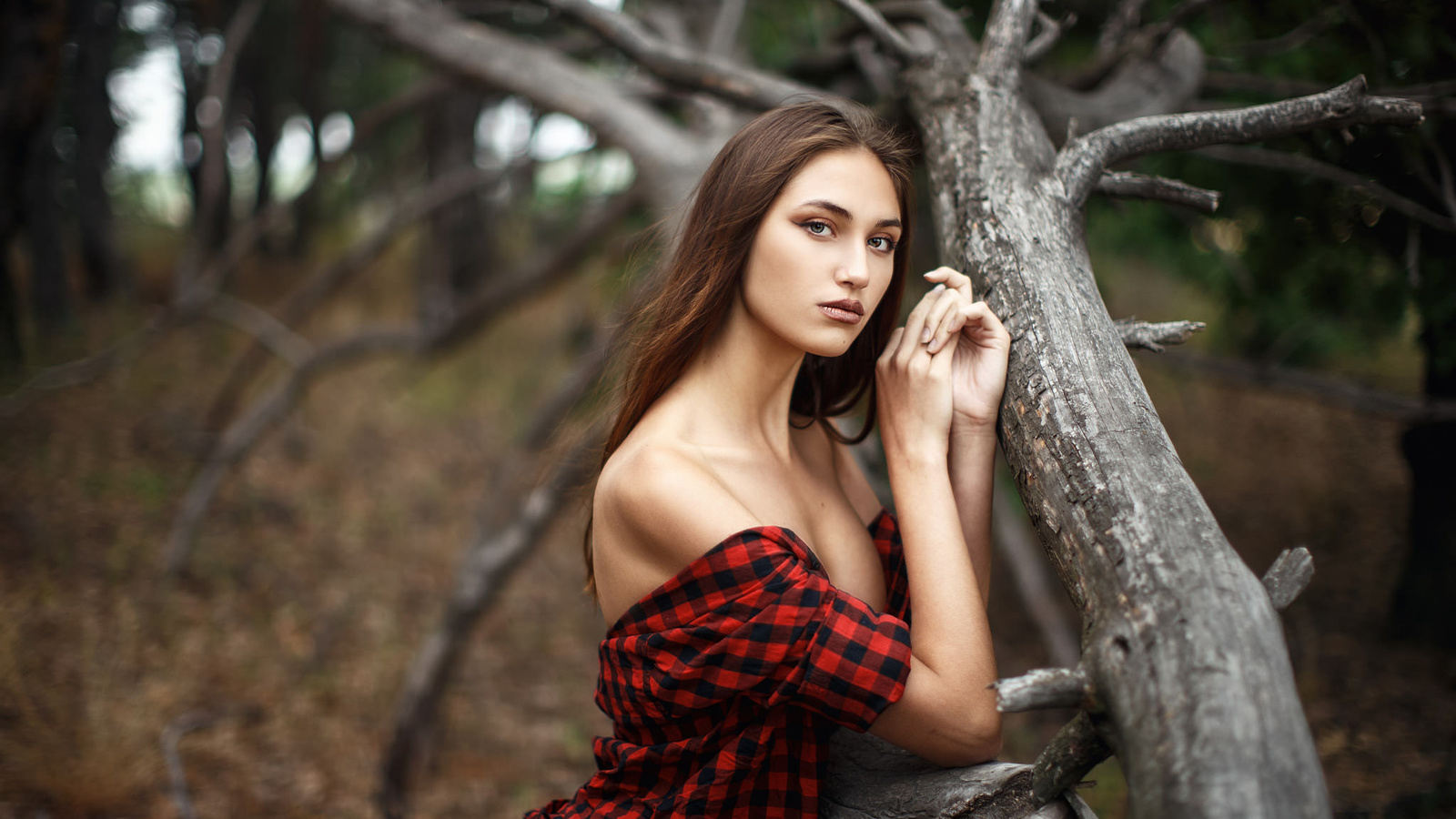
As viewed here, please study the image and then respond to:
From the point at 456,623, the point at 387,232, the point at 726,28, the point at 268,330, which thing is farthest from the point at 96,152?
the point at 726,28

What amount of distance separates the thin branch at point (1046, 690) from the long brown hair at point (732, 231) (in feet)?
2.85

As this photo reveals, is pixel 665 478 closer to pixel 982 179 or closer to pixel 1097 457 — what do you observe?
pixel 1097 457

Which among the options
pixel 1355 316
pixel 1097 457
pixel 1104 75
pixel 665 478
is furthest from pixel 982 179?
pixel 1355 316

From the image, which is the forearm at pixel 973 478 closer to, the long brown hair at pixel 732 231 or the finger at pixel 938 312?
the finger at pixel 938 312

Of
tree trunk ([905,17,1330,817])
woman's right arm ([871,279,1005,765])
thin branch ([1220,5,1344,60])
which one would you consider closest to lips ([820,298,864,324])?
woman's right arm ([871,279,1005,765])

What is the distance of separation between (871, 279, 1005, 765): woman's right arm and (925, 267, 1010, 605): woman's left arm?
0.01 m

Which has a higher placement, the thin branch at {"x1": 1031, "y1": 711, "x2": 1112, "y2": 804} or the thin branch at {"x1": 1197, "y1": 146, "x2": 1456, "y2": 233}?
the thin branch at {"x1": 1197, "y1": 146, "x2": 1456, "y2": 233}

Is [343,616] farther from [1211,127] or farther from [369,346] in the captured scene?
[1211,127]

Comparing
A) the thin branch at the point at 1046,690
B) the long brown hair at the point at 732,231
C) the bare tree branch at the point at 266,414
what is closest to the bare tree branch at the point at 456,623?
the bare tree branch at the point at 266,414

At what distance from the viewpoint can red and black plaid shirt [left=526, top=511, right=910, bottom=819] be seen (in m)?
1.24

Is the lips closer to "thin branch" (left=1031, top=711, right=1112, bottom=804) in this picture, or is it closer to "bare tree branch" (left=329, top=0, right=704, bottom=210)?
"thin branch" (left=1031, top=711, right=1112, bottom=804)

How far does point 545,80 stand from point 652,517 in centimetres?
253

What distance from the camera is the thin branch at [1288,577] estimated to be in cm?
103

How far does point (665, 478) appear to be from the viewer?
1.41 meters
